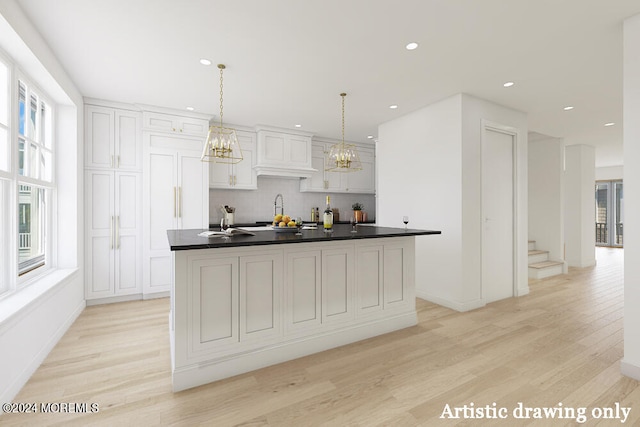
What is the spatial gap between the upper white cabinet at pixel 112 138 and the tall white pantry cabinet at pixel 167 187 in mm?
148

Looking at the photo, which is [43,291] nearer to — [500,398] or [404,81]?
[500,398]

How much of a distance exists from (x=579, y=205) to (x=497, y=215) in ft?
13.4

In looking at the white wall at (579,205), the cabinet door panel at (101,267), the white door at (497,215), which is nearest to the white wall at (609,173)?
the white wall at (579,205)

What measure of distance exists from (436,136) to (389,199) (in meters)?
1.25

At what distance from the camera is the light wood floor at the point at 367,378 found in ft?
6.12

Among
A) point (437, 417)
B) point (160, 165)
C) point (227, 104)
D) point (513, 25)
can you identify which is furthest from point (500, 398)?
point (160, 165)

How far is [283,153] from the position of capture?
5.40 metres

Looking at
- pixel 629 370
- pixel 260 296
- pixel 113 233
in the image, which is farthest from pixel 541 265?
pixel 113 233

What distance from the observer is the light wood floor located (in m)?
1.86

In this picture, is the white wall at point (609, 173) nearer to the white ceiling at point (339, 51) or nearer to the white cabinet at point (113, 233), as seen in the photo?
the white ceiling at point (339, 51)

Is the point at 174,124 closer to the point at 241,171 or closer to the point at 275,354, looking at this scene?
the point at 241,171

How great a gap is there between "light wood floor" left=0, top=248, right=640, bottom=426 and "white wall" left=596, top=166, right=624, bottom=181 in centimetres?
911

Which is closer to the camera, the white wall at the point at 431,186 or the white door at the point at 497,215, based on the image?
the white wall at the point at 431,186

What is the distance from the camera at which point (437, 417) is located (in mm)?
1847
